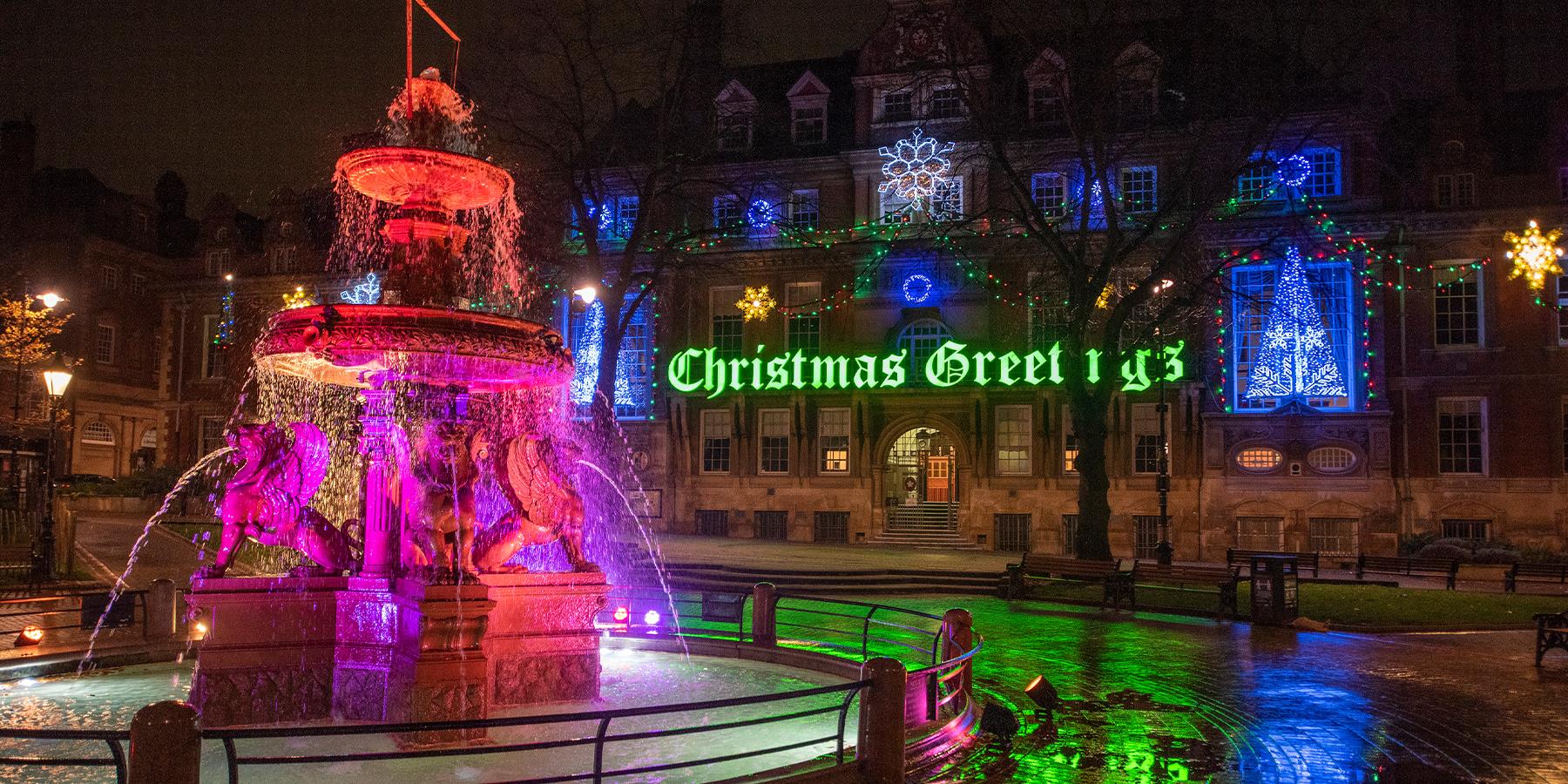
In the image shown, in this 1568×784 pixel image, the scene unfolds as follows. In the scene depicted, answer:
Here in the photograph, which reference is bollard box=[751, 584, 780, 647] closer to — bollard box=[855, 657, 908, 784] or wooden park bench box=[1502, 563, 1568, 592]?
bollard box=[855, 657, 908, 784]

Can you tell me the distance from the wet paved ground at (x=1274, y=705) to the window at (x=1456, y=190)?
1958 centimetres

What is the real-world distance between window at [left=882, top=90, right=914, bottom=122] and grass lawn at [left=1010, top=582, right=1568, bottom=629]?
19342mm

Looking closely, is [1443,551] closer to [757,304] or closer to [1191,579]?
[1191,579]

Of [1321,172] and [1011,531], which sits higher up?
[1321,172]

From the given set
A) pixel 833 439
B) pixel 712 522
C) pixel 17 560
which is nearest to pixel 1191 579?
pixel 833 439

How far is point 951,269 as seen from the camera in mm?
38719

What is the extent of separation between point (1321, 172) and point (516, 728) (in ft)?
110

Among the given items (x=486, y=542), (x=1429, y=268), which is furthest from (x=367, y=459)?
(x=1429, y=268)

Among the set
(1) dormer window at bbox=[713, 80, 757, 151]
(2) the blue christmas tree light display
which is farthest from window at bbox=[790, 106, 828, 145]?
(2) the blue christmas tree light display

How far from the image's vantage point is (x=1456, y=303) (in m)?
35.2

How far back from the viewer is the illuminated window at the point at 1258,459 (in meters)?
35.2

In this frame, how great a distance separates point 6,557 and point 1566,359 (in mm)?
40403

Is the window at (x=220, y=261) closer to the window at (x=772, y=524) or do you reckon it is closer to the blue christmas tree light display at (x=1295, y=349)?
the window at (x=772, y=524)

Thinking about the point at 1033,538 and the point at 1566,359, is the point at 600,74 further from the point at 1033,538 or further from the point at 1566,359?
the point at 1566,359
